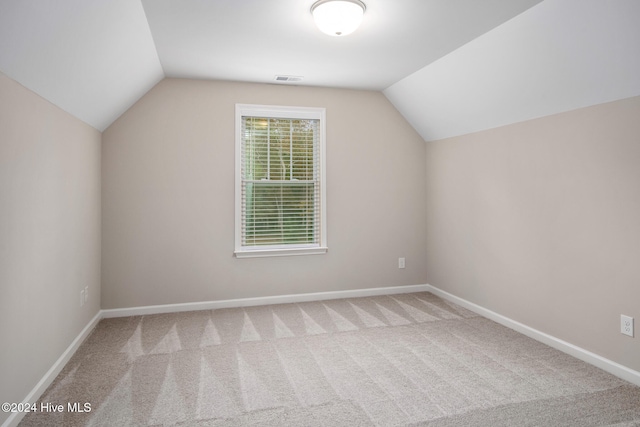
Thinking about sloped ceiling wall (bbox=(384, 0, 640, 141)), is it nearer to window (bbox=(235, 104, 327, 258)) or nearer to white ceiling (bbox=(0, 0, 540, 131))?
white ceiling (bbox=(0, 0, 540, 131))

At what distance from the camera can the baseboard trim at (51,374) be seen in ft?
7.02

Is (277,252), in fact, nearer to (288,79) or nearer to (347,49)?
(288,79)

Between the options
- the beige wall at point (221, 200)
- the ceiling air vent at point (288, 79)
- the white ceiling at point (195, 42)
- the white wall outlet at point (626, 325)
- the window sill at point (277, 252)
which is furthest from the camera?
the window sill at point (277, 252)

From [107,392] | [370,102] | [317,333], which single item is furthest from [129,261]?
[370,102]

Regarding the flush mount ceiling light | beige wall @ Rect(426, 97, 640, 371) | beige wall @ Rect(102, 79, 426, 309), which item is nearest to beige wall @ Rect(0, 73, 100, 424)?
beige wall @ Rect(102, 79, 426, 309)

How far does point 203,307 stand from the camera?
14.1 ft

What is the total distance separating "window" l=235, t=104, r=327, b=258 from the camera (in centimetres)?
446

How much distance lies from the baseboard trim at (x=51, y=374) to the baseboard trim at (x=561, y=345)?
12.0 ft

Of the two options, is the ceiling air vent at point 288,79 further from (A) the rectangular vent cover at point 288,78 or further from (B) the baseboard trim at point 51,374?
(B) the baseboard trim at point 51,374

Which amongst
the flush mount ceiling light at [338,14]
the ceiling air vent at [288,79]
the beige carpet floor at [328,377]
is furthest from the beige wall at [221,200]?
the flush mount ceiling light at [338,14]

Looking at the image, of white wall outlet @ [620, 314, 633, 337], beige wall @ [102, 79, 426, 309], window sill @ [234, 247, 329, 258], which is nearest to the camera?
white wall outlet @ [620, 314, 633, 337]

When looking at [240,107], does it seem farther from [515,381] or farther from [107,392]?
[515,381]

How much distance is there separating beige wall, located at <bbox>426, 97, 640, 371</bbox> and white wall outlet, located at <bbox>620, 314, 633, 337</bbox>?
1.4 inches

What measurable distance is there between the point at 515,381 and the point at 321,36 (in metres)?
2.82
